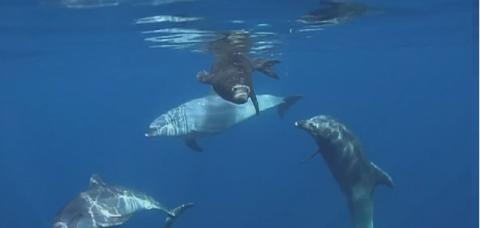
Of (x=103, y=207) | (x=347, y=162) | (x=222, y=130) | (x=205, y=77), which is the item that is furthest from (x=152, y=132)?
(x=347, y=162)

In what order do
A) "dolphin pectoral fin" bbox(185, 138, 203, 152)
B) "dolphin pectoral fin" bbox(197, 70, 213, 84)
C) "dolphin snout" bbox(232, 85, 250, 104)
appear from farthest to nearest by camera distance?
1. "dolphin pectoral fin" bbox(185, 138, 203, 152)
2. "dolphin pectoral fin" bbox(197, 70, 213, 84)
3. "dolphin snout" bbox(232, 85, 250, 104)

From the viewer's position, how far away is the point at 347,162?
51.3 ft

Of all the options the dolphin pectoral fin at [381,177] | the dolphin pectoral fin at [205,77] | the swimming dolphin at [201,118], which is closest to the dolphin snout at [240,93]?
the dolphin pectoral fin at [205,77]

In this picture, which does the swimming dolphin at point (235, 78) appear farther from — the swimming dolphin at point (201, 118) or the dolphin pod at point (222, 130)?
the swimming dolphin at point (201, 118)

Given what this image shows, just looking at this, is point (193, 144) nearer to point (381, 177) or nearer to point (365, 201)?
point (365, 201)

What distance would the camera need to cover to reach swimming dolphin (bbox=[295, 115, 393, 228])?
15160 millimetres

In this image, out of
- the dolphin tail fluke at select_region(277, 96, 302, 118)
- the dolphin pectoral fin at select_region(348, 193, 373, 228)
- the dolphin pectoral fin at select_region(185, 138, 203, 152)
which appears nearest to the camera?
the dolphin pectoral fin at select_region(348, 193, 373, 228)

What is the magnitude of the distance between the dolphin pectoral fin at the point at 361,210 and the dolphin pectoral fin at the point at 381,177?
591 millimetres

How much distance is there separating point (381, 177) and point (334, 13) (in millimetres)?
6511

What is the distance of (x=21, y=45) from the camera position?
28719 millimetres

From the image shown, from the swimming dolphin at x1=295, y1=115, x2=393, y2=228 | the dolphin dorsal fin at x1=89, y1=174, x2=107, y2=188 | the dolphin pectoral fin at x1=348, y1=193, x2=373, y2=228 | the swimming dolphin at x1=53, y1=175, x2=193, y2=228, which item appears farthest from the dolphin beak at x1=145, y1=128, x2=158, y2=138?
the dolphin pectoral fin at x1=348, y1=193, x2=373, y2=228

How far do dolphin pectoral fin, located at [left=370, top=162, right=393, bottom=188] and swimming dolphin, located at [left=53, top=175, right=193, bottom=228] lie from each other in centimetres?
443

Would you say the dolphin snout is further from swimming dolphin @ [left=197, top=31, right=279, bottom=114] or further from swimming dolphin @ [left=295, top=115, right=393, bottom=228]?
swimming dolphin @ [left=295, top=115, right=393, bottom=228]

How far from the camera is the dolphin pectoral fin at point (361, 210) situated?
16.7m
